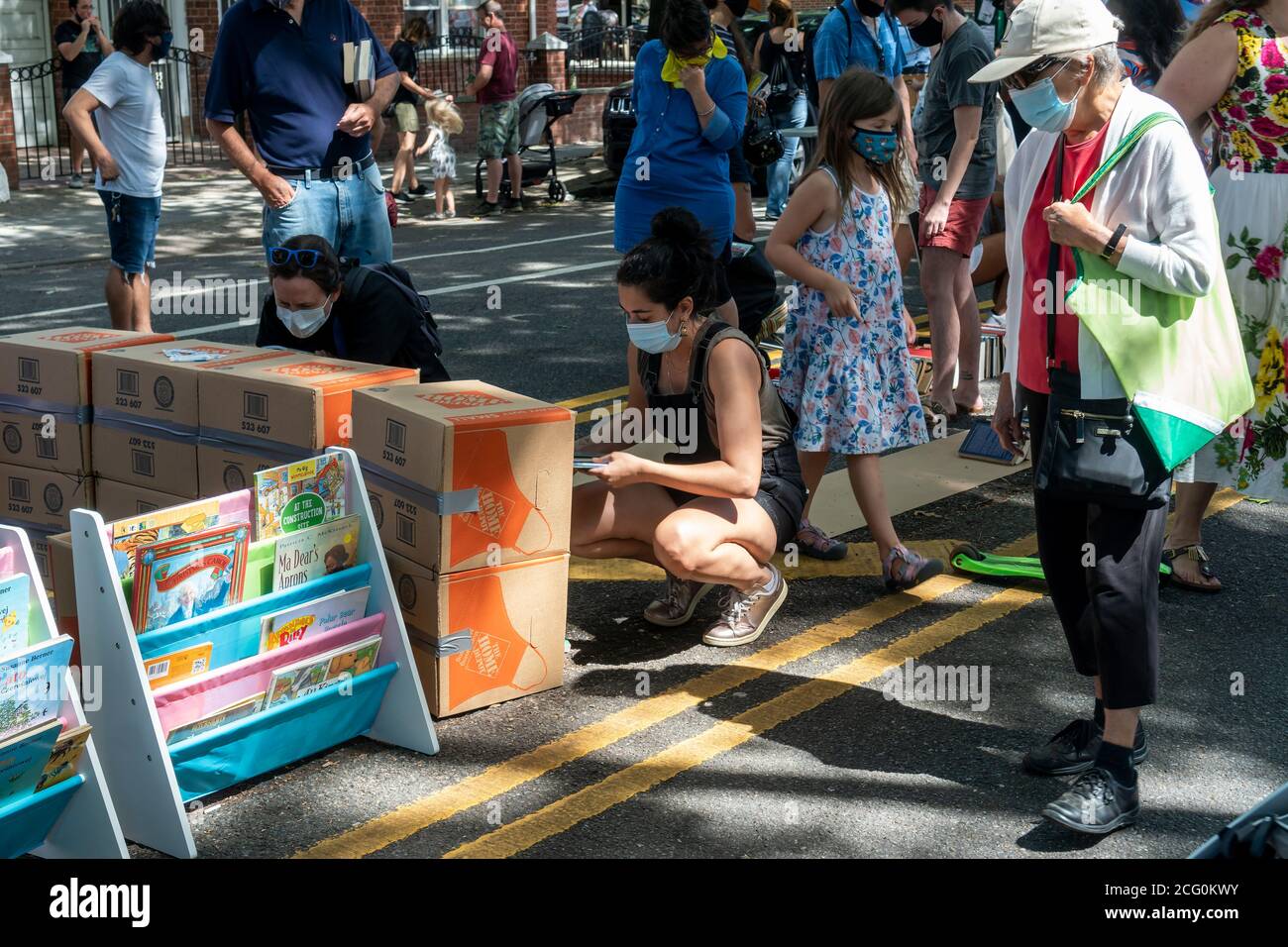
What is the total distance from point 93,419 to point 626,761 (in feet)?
6.92

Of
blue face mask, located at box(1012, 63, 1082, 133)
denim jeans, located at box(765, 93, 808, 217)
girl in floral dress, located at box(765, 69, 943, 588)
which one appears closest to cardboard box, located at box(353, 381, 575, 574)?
girl in floral dress, located at box(765, 69, 943, 588)

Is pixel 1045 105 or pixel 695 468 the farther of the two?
pixel 695 468

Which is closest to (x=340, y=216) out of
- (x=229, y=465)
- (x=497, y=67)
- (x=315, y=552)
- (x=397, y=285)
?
(x=397, y=285)

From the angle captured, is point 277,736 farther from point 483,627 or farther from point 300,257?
point 300,257

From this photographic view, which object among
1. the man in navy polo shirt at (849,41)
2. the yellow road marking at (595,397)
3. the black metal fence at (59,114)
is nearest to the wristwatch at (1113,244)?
the yellow road marking at (595,397)

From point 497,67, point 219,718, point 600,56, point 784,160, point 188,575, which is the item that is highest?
point 600,56

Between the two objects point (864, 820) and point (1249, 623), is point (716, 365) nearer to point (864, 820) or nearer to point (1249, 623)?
point (864, 820)

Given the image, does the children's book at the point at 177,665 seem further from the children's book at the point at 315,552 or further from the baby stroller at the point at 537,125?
the baby stroller at the point at 537,125

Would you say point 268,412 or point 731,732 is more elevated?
point 268,412

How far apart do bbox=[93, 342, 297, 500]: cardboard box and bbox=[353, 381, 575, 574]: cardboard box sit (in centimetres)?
61

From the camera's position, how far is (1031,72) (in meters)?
3.57

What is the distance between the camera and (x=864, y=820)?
3.80m

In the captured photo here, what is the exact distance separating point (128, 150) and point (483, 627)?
5584 millimetres

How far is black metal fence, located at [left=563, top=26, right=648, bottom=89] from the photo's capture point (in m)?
25.4
